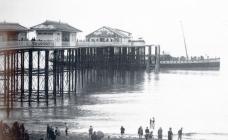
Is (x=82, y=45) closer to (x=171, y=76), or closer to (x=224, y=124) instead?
(x=171, y=76)

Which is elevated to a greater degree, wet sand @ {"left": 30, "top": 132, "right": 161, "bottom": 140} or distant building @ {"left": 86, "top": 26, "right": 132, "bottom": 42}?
distant building @ {"left": 86, "top": 26, "right": 132, "bottom": 42}

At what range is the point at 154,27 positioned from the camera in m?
196

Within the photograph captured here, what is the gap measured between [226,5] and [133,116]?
7729 centimetres

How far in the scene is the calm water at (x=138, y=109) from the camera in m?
32.7

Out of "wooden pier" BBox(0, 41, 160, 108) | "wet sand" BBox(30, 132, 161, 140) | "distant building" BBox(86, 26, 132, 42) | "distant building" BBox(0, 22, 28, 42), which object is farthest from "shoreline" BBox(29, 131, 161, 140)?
"distant building" BBox(86, 26, 132, 42)

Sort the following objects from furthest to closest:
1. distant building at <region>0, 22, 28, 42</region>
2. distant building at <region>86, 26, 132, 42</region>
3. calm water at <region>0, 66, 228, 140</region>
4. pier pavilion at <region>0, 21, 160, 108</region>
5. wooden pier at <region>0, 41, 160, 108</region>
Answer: distant building at <region>86, 26, 132, 42</region>, wooden pier at <region>0, 41, 160, 108</region>, pier pavilion at <region>0, 21, 160, 108</region>, distant building at <region>0, 22, 28, 42</region>, calm water at <region>0, 66, 228, 140</region>

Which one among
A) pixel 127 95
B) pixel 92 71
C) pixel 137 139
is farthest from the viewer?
pixel 92 71

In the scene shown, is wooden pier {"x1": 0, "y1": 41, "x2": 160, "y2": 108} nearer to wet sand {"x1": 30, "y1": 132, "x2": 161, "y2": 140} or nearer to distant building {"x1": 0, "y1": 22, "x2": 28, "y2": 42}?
distant building {"x1": 0, "y1": 22, "x2": 28, "y2": 42}

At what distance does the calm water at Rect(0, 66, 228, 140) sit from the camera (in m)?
32.7

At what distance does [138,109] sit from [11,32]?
9.41m

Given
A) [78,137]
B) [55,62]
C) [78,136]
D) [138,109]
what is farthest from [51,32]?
[78,137]

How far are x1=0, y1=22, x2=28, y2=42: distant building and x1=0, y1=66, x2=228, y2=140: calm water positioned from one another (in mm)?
4448

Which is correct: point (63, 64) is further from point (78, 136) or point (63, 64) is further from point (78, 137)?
point (78, 137)

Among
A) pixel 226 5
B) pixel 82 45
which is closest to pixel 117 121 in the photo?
pixel 82 45
